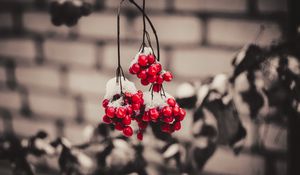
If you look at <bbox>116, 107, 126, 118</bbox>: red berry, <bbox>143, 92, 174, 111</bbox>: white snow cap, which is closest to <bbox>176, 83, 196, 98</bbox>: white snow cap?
<bbox>143, 92, 174, 111</bbox>: white snow cap

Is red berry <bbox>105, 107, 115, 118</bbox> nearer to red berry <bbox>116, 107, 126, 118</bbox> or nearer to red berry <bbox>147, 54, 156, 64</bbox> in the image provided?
red berry <bbox>116, 107, 126, 118</bbox>

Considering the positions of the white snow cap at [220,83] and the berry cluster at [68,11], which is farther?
the berry cluster at [68,11]

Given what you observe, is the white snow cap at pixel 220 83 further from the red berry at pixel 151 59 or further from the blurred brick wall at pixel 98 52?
the red berry at pixel 151 59

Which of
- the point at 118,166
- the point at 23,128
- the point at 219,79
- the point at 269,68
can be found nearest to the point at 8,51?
the point at 23,128

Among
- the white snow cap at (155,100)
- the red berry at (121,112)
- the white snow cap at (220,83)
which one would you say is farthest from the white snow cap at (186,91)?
the red berry at (121,112)

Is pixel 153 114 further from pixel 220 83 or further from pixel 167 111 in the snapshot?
pixel 220 83

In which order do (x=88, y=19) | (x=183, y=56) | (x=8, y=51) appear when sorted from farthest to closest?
(x=8, y=51), (x=88, y=19), (x=183, y=56)

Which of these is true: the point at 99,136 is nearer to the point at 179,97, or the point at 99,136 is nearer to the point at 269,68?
the point at 179,97
